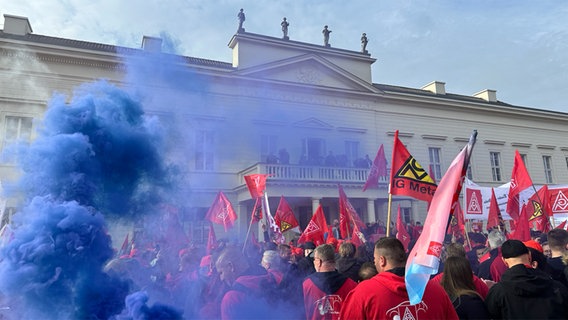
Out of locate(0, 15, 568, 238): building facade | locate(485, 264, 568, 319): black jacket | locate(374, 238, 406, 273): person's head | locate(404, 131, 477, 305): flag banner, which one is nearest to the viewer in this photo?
locate(404, 131, 477, 305): flag banner

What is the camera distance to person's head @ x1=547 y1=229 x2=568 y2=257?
4543mm

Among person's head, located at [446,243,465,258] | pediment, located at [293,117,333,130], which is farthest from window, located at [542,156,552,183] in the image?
person's head, located at [446,243,465,258]

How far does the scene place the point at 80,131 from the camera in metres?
2.82

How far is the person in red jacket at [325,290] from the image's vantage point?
142 inches

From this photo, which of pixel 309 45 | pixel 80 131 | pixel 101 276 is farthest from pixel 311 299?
pixel 309 45

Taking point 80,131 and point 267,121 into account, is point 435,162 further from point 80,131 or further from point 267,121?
point 80,131

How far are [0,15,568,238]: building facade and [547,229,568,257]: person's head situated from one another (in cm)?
568

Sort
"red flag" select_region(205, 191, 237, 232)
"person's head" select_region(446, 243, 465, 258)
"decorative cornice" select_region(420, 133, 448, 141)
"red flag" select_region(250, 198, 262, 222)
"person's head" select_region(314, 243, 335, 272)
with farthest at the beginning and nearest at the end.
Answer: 1. "decorative cornice" select_region(420, 133, 448, 141)
2. "red flag" select_region(205, 191, 237, 232)
3. "red flag" select_region(250, 198, 262, 222)
4. "person's head" select_region(446, 243, 465, 258)
5. "person's head" select_region(314, 243, 335, 272)

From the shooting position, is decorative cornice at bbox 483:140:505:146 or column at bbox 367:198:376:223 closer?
column at bbox 367:198:376:223

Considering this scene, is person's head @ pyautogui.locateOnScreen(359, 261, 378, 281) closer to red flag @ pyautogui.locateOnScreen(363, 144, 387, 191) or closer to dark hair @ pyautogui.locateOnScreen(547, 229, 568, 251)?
dark hair @ pyautogui.locateOnScreen(547, 229, 568, 251)

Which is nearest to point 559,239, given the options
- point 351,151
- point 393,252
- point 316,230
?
point 393,252

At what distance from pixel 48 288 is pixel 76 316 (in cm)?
24

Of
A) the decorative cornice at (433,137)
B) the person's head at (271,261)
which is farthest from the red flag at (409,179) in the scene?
the decorative cornice at (433,137)

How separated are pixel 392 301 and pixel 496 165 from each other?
31.1m
